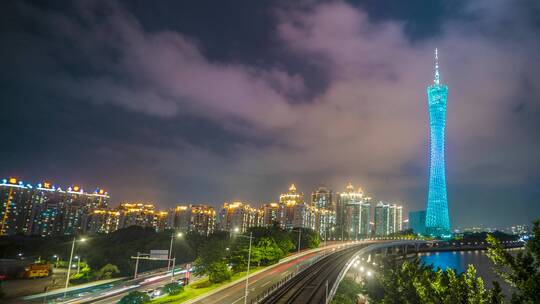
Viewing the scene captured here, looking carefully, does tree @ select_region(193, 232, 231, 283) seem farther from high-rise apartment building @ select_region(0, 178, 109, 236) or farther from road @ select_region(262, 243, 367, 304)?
high-rise apartment building @ select_region(0, 178, 109, 236)

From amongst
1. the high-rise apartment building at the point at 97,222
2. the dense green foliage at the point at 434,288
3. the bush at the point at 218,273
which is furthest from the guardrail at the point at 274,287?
the high-rise apartment building at the point at 97,222

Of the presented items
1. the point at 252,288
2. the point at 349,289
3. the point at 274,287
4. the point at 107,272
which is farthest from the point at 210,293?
the point at 107,272

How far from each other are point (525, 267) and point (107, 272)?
90075 millimetres

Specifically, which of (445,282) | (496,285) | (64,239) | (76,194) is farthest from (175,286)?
(76,194)

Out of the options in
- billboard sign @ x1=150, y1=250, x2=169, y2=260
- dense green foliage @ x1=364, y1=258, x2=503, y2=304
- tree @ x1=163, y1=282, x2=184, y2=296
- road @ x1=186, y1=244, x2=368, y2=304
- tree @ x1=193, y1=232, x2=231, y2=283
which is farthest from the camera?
billboard sign @ x1=150, y1=250, x2=169, y2=260

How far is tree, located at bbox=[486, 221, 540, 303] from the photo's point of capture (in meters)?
16.5

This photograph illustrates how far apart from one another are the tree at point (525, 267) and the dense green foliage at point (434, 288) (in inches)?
103

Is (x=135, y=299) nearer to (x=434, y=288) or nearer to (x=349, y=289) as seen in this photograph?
(x=349, y=289)

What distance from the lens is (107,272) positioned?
8781cm

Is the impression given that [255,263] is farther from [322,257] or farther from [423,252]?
[423,252]

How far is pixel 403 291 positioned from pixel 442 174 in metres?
132

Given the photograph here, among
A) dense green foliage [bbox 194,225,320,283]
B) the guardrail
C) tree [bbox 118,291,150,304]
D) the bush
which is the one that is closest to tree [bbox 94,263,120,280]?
dense green foliage [bbox 194,225,320,283]

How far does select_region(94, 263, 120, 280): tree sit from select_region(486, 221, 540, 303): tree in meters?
87.8

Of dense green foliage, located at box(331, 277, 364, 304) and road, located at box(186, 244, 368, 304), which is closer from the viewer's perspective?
road, located at box(186, 244, 368, 304)
